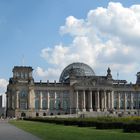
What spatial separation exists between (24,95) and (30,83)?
6159 mm

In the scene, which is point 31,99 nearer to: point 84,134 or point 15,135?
point 84,134

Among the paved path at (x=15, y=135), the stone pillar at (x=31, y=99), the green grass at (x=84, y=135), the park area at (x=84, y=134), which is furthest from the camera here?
the stone pillar at (x=31, y=99)

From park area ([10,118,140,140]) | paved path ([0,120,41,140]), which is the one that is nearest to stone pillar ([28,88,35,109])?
park area ([10,118,140,140])

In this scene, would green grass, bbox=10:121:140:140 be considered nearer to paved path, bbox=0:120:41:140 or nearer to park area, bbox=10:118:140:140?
park area, bbox=10:118:140:140

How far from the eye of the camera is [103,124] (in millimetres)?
60625

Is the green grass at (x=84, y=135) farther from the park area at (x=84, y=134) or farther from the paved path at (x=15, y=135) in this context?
the paved path at (x=15, y=135)

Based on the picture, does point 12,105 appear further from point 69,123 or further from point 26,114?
point 69,123

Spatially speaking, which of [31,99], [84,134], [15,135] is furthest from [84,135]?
[31,99]

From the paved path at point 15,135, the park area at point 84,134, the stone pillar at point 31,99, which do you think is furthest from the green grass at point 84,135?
the stone pillar at point 31,99

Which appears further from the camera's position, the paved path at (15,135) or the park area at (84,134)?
the park area at (84,134)

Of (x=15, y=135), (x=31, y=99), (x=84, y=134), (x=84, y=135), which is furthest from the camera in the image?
(x=31, y=99)

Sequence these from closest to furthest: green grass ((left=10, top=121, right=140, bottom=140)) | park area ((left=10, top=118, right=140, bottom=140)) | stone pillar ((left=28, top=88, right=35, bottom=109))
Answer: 1. green grass ((left=10, top=121, right=140, bottom=140))
2. park area ((left=10, top=118, right=140, bottom=140))
3. stone pillar ((left=28, top=88, right=35, bottom=109))

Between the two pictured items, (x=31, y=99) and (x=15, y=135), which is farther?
(x=31, y=99)

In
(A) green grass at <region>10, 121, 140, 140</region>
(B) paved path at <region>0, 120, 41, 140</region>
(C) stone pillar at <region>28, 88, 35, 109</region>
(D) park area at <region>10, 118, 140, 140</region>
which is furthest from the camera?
(C) stone pillar at <region>28, 88, 35, 109</region>
